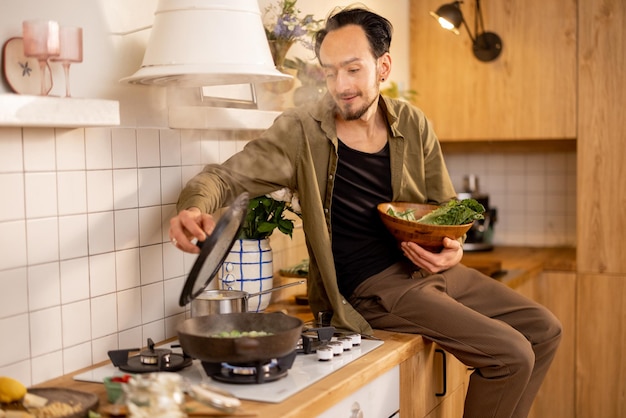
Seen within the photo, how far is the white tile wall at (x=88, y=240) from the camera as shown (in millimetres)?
1878

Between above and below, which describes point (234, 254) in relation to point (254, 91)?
below

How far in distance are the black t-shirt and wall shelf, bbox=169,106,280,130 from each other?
0.96 ft

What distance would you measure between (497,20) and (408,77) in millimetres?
496

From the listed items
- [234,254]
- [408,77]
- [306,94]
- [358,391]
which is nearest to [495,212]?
[408,77]

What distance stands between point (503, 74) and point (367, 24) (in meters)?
1.47

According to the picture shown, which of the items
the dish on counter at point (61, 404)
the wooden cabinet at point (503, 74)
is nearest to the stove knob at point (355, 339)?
the dish on counter at point (61, 404)

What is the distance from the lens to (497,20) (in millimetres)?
3770

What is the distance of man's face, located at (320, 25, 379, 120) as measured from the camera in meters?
2.44

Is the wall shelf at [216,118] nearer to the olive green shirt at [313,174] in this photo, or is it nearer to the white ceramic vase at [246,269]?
the olive green shirt at [313,174]

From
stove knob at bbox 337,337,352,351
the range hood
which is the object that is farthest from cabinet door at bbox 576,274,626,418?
the range hood

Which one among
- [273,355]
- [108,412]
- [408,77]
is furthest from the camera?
[408,77]

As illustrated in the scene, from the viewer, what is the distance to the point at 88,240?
208 centimetres

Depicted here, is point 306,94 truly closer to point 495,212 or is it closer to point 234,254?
point 234,254

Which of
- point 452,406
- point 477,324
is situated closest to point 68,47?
point 477,324
